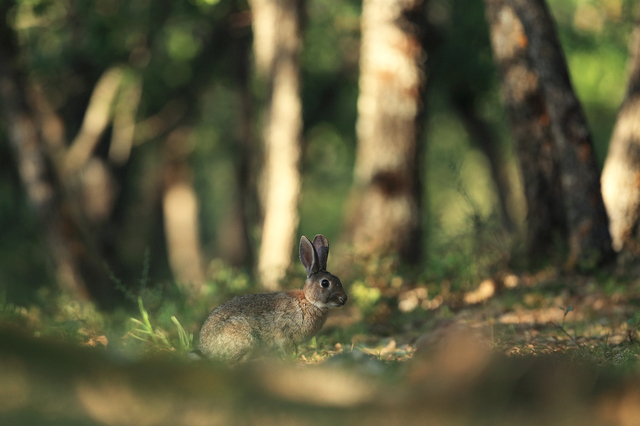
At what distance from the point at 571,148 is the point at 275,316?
4.55 metres

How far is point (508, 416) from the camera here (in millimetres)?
2438

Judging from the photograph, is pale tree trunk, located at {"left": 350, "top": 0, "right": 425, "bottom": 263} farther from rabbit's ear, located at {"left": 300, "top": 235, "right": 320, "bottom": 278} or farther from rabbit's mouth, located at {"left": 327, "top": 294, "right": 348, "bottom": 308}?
rabbit's mouth, located at {"left": 327, "top": 294, "right": 348, "bottom": 308}

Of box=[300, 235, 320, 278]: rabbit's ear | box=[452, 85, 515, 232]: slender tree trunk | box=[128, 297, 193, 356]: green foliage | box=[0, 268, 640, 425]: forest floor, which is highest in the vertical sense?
box=[0, 268, 640, 425]: forest floor

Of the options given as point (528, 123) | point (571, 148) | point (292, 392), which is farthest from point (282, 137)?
point (292, 392)

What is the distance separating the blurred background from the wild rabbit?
4.02 ft

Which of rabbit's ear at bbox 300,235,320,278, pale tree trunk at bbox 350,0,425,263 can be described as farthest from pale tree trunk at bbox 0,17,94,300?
rabbit's ear at bbox 300,235,320,278

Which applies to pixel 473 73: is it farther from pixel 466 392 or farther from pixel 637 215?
pixel 466 392

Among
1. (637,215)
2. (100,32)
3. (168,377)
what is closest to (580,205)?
(637,215)

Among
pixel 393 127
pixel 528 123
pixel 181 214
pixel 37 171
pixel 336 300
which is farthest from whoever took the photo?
pixel 181 214

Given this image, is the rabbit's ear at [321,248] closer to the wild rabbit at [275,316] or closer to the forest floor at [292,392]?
the wild rabbit at [275,316]

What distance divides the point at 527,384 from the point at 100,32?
39.0 ft

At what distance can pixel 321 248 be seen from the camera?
17.1 ft

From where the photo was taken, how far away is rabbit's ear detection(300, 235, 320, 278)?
201 inches

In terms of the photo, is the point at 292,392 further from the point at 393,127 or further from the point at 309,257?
the point at 393,127
